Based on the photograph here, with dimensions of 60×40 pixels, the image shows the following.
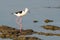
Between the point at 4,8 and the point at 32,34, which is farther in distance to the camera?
the point at 4,8

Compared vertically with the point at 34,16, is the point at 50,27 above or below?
above

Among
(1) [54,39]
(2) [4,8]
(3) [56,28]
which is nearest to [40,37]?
(1) [54,39]

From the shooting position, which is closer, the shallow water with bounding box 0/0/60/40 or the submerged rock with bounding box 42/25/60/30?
the submerged rock with bounding box 42/25/60/30

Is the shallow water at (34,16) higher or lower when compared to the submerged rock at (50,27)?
lower

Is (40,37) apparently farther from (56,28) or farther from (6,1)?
(6,1)

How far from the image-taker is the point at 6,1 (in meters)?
40.1

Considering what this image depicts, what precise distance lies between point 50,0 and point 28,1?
309 centimetres

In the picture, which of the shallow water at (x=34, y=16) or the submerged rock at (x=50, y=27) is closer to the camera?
the submerged rock at (x=50, y=27)

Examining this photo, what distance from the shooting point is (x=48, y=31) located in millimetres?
21312

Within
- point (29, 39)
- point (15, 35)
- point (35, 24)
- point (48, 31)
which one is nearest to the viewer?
point (29, 39)

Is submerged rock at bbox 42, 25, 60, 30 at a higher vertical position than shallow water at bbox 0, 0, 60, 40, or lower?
higher

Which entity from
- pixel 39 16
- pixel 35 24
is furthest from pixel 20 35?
pixel 39 16

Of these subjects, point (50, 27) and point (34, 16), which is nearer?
point (50, 27)

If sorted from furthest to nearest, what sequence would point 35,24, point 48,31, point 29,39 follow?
point 35,24
point 48,31
point 29,39
